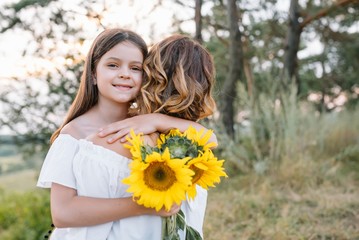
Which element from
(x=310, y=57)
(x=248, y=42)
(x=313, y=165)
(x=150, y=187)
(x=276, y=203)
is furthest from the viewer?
(x=310, y=57)

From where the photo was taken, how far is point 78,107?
92.7 inches

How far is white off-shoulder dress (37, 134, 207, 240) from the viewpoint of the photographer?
1.91 metres

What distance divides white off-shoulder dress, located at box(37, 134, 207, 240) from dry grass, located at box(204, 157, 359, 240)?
235 centimetres

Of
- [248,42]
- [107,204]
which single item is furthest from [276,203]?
[248,42]

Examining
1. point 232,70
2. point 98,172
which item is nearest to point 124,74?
point 98,172

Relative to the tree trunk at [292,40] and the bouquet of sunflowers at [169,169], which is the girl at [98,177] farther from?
the tree trunk at [292,40]

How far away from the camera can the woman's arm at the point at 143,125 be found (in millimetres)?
1952

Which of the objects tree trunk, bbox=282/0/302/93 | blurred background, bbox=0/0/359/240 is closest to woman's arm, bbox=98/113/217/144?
blurred background, bbox=0/0/359/240

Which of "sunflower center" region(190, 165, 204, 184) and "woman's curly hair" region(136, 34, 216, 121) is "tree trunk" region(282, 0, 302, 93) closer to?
"woman's curly hair" region(136, 34, 216, 121)

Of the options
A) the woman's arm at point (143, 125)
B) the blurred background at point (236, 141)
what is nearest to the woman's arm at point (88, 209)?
the woman's arm at point (143, 125)

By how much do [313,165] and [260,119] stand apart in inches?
37.9

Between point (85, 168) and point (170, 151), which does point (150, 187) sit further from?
point (85, 168)

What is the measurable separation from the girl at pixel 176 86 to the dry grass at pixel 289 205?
219 cm

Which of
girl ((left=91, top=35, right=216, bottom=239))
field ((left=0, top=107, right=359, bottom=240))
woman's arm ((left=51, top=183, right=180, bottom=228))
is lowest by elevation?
field ((left=0, top=107, right=359, bottom=240))
